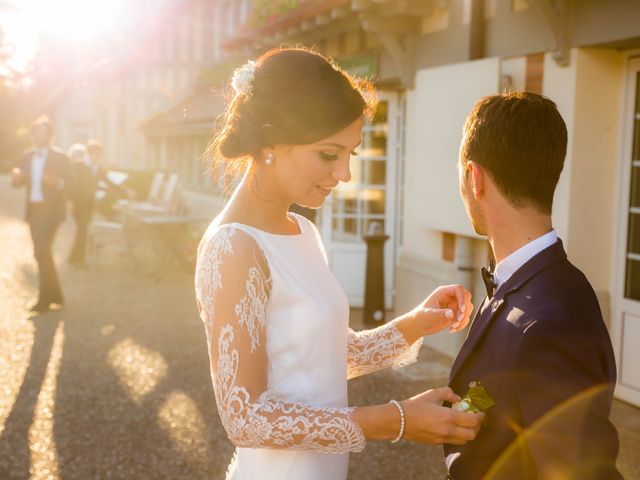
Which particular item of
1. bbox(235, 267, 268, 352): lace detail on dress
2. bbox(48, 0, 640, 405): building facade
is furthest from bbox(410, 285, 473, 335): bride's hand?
bbox(48, 0, 640, 405): building facade

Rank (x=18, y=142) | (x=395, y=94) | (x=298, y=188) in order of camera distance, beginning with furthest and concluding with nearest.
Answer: (x=18, y=142), (x=395, y=94), (x=298, y=188)

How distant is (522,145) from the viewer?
1.92m

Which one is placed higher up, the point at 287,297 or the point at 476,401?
the point at 287,297

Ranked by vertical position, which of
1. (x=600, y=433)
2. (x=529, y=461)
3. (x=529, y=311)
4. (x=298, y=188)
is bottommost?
(x=529, y=461)

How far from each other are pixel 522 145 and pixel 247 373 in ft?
2.80

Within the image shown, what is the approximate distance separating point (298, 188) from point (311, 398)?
58cm

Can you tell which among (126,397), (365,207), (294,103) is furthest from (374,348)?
(365,207)

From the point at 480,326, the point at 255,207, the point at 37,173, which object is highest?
the point at 37,173

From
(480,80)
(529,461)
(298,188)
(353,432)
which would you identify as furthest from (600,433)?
(480,80)

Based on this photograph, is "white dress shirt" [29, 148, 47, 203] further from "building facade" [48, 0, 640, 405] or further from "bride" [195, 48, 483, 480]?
"bride" [195, 48, 483, 480]

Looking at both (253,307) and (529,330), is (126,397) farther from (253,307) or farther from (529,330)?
(529,330)

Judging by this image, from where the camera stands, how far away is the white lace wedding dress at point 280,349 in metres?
1.91

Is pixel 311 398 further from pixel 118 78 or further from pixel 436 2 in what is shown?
pixel 118 78

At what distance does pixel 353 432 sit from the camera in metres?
1.90
